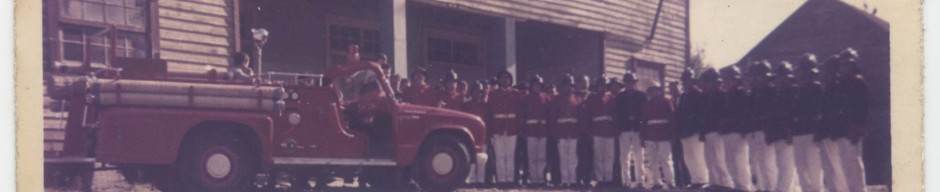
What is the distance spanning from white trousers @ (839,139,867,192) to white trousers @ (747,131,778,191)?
811 mm

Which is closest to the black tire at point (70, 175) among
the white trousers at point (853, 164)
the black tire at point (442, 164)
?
the black tire at point (442, 164)

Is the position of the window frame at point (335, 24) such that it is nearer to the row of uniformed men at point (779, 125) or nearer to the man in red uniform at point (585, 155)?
the man in red uniform at point (585, 155)

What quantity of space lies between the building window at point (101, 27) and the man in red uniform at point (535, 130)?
15.2ft

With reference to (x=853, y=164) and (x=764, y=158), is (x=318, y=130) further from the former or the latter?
(x=853, y=164)

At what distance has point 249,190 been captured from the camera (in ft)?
28.0

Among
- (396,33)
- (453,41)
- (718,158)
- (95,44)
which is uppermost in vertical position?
(453,41)

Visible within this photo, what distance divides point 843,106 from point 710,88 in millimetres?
1733

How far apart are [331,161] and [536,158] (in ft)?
12.3

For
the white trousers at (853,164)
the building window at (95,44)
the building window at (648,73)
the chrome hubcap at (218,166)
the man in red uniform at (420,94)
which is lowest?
the white trousers at (853,164)

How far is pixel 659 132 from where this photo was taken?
37.0ft

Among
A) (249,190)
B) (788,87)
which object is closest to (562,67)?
(788,87)

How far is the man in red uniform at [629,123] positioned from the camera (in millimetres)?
11406

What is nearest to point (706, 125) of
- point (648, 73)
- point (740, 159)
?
point (740, 159)

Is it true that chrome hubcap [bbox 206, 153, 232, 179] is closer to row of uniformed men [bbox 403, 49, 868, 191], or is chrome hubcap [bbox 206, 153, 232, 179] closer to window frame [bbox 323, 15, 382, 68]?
row of uniformed men [bbox 403, 49, 868, 191]
